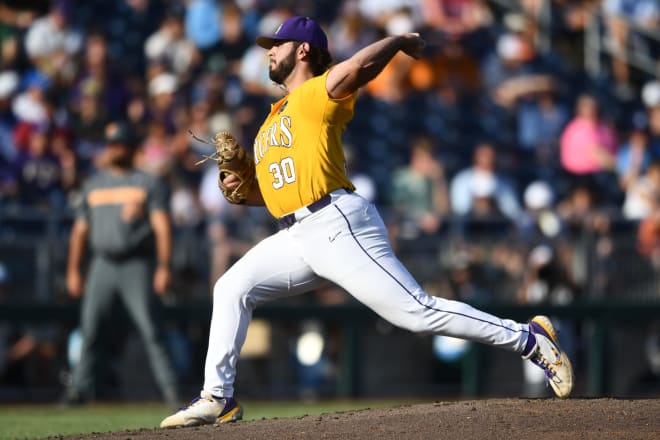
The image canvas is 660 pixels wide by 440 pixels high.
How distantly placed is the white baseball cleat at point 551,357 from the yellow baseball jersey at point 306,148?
125cm

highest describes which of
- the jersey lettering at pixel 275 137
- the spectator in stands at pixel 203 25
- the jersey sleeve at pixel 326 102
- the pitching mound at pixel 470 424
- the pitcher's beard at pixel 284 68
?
the spectator in stands at pixel 203 25

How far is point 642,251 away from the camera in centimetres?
1216

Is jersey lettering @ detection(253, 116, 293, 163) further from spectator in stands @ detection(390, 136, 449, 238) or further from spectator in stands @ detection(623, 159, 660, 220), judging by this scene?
spectator in stands @ detection(623, 159, 660, 220)

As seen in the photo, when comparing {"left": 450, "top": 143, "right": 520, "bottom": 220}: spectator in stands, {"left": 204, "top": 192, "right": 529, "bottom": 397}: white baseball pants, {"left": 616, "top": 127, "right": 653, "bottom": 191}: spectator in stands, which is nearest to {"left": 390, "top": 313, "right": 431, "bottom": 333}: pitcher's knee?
{"left": 204, "top": 192, "right": 529, "bottom": 397}: white baseball pants

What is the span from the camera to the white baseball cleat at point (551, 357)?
612 centimetres

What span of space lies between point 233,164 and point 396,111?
909 cm

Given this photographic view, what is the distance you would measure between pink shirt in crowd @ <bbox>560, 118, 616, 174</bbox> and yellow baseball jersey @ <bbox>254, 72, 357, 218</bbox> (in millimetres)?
9093

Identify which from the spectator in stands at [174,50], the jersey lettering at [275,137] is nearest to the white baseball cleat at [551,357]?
the jersey lettering at [275,137]

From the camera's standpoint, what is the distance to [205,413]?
6.11 metres

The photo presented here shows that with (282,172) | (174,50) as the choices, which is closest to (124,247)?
(282,172)

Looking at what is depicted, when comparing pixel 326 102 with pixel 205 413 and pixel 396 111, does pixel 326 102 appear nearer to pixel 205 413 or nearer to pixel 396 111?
pixel 205 413

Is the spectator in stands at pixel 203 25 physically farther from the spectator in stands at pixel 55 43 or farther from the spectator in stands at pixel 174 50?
the spectator in stands at pixel 55 43

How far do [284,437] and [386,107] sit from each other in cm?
992

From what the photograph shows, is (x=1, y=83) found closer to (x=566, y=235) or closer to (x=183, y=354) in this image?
(x=183, y=354)
